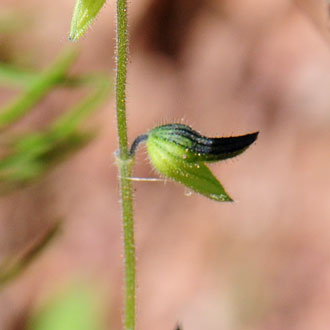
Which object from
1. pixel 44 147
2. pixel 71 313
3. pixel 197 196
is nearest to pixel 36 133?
pixel 44 147

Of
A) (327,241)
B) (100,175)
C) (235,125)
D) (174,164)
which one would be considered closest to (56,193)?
(100,175)

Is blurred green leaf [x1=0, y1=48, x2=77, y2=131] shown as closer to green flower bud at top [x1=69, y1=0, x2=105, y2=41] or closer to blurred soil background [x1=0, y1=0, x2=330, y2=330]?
green flower bud at top [x1=69, y1=0, x2=105, y2=41]

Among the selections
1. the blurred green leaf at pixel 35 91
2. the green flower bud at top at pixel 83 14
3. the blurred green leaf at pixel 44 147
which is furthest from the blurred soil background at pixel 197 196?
Answer: the green flower bud at top at pixel 83 14

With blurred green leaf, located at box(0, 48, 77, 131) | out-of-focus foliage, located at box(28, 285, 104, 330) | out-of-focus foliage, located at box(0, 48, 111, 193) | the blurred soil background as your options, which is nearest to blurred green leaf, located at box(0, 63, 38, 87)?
out-of-focus foliage, located at box(0, 48, 111, 193)

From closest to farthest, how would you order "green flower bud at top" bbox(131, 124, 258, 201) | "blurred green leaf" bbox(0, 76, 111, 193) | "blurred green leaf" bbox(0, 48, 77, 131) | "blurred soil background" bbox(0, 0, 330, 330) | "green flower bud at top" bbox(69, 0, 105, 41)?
"green flower bud at top" bbox(69, 0, 105, 41) < "green flower bud at top" bbox(131, 124, 258, 201) < "blurred green leaf" bbox(0, 48, 77, 131) < "blurred green leaf" bbox(0, 76, 111, 193) < "blurred soil background" bbox(0, 0, 330, 330)

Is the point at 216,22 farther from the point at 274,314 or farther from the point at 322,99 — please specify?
the point at 274,314

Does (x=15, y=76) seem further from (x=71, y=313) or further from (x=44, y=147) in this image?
(x=71, y=313)
